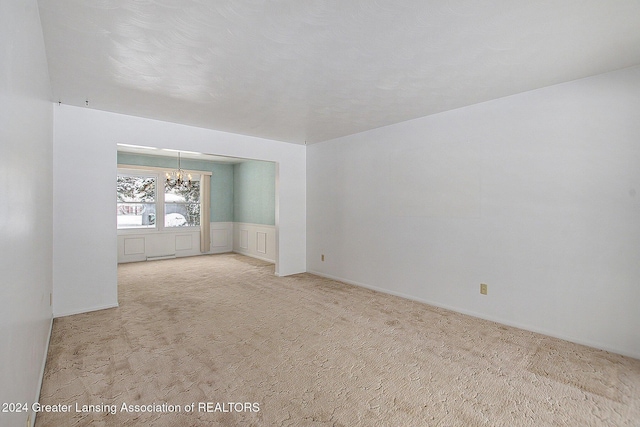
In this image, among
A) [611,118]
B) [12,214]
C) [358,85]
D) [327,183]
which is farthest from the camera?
[327,183]

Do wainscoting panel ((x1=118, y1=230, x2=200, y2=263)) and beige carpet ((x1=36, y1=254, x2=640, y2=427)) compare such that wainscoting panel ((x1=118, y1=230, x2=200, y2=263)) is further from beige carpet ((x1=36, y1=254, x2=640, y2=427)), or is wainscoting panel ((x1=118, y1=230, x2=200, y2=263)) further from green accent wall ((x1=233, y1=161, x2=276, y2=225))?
beige carpet ((x1=36, y1=254, x2=640, y2=427))

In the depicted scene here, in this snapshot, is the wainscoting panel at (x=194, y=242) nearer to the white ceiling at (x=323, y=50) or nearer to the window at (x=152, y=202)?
the window at (x=152, y=202)

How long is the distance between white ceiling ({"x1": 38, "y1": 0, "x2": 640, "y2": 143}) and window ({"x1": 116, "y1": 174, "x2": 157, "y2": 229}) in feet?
13.9

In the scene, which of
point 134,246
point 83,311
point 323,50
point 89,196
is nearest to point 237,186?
point 134,246

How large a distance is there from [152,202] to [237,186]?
219 cm

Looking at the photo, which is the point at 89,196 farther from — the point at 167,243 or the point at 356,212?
the point at 167,243

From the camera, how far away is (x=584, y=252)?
9.64 ft

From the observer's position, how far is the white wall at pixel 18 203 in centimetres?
114

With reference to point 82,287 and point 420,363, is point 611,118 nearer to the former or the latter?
point 420,363

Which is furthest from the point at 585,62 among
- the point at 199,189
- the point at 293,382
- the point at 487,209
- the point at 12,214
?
the point at 199,189

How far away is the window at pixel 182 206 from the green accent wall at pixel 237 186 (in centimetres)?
44

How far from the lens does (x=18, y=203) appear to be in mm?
1440

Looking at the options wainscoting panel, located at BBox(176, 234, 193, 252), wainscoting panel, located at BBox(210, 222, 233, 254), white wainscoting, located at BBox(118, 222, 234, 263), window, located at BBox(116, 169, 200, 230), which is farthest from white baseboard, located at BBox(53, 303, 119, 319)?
wainscoting panel, located at BBox(210, 222, 233, 254)

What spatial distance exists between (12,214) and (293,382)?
76.8 inches
